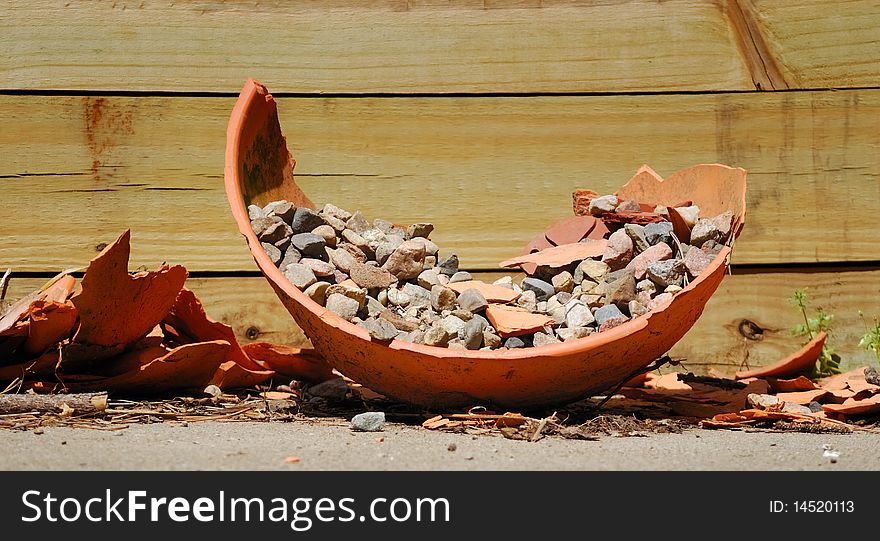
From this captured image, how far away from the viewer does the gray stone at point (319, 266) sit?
5.77 feet

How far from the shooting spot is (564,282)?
1.84m

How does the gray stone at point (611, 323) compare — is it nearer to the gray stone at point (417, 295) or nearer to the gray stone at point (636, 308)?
the gray stone at point (636, 308)

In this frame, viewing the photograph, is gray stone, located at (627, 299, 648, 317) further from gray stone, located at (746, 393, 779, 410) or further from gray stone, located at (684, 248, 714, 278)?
gray stone, located at (746, 393, 779, 410)

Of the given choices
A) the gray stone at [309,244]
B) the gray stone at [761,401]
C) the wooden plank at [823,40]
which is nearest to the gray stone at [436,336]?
the gray stone at [309,244]

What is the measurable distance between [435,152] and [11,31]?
1.15 metres

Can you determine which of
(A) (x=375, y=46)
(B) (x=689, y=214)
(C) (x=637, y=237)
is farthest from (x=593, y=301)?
(A) (x=375, y=46)

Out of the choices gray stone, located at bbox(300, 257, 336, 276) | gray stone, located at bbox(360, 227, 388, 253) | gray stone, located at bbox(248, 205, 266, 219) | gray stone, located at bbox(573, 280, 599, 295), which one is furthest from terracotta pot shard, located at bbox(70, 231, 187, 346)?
gray stone, located at bbox(573, 280, 599, 295)

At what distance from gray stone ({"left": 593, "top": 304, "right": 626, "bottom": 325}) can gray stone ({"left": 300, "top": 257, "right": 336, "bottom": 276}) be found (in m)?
0.52

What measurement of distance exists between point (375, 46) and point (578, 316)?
3.64 ft

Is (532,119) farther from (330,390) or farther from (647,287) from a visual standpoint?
(330,390)

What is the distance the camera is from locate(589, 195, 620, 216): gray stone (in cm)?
204

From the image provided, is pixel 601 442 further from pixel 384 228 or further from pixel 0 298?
pixel 0 298

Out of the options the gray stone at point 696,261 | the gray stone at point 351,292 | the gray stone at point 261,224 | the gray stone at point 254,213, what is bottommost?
the gray stone at point 351,292

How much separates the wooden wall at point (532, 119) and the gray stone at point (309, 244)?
63 centimetres
